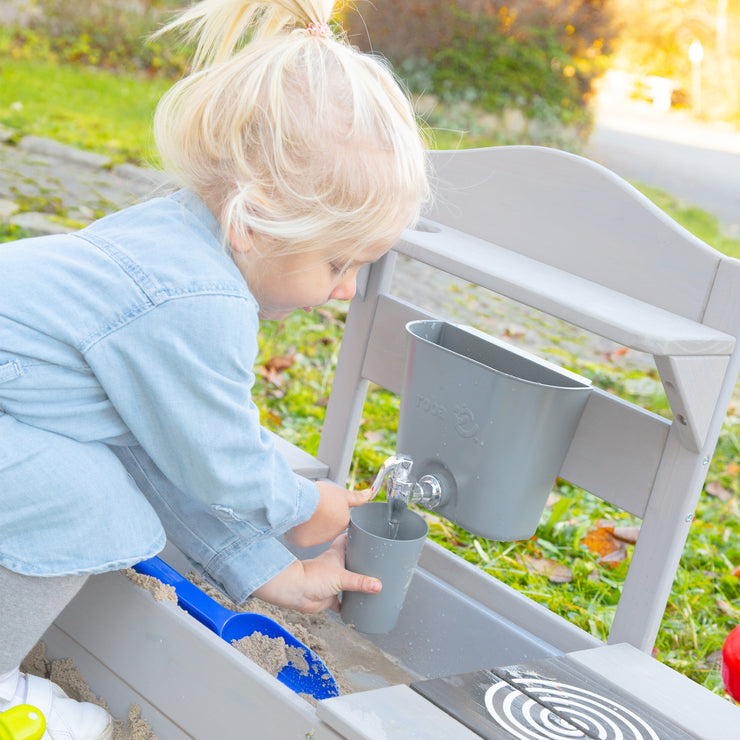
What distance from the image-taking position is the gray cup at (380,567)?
4.71ft

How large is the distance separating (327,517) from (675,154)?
29.2 ft

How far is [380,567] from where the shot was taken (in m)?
1.44

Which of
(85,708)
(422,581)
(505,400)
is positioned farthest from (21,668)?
(505,400)

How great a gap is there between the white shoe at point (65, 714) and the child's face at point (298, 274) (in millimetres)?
551

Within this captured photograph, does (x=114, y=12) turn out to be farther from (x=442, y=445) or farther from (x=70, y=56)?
(x=442, y=445)

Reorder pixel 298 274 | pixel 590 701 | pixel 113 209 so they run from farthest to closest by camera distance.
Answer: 1. pixel 113 209
2. pixel 298 274
3. pixel 590 701

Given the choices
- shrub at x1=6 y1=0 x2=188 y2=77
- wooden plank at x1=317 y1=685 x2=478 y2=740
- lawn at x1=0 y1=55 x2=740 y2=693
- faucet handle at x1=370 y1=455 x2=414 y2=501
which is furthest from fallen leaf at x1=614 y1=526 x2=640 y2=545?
shrub at x1=6 y1=0 x2=188 y2=77

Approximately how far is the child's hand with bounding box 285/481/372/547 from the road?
17.9ft

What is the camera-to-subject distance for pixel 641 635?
1369 mm

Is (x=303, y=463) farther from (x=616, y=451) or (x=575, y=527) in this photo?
(x=575, y=527)

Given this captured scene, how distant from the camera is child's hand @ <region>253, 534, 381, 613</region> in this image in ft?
4.70

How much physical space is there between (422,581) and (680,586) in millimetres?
705

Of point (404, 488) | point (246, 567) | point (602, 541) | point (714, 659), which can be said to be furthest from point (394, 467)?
point (602, 541)

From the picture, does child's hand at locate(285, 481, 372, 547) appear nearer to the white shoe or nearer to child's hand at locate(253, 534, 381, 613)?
child's hand at locate(253, 534, 381, 613)
